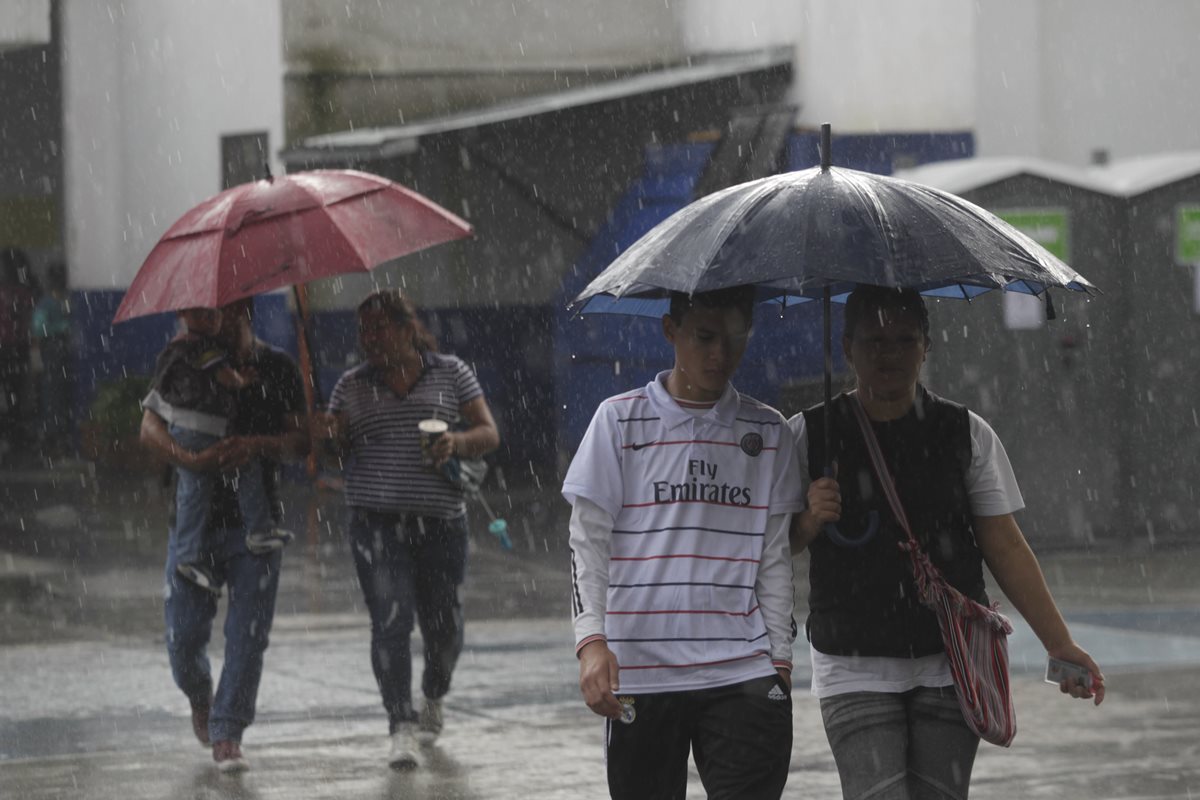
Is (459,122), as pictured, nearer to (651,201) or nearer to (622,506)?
(651,201)

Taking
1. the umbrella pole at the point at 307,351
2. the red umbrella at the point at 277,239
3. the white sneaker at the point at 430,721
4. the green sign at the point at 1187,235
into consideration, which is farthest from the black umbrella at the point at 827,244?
the green sign at the point at 1187,235

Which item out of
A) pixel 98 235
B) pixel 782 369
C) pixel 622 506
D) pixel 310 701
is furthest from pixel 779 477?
pixel 98 235

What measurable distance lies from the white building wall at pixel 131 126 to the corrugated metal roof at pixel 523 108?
3774 millimetres

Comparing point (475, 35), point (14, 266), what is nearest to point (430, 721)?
point (475, 35)

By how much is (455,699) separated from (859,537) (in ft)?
15.6

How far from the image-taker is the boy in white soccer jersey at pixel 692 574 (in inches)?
164

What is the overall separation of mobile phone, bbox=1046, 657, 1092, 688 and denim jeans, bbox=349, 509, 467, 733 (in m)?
3.52

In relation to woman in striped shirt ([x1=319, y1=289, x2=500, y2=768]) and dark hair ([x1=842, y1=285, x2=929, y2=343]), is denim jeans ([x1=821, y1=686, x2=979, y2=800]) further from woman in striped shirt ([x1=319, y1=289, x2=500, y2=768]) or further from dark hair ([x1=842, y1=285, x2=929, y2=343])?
woman in striped shirt ([x1=319, y1=289, x2=500, y2=768])

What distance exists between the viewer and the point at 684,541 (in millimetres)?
4191

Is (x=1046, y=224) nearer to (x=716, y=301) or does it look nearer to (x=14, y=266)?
(x=716, y=301)

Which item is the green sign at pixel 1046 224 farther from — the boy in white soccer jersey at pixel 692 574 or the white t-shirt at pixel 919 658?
the boy in white soccer jersey at pixel 692 574

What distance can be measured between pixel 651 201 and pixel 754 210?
14.3m

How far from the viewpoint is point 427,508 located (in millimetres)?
7441

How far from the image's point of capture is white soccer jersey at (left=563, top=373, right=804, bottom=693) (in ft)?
13.7
